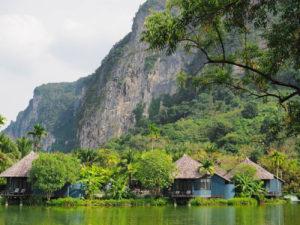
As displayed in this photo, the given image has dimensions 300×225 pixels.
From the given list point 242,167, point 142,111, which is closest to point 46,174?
point 242,167

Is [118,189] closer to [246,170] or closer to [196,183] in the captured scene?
[196,183]

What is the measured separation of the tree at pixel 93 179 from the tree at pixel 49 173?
2.51 m

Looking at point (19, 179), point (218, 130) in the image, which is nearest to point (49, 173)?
point (19, 179)

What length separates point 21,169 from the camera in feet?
189

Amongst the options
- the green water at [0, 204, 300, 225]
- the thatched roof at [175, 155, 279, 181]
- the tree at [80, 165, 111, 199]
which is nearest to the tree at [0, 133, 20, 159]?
the tree at [80, 165, 111, 199]

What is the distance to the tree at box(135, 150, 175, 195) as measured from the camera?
56.3 metres

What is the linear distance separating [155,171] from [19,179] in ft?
51.4

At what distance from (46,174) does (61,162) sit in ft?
6.94

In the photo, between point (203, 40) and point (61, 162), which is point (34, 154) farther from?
point (203, 40)

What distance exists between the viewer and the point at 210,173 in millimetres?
59625

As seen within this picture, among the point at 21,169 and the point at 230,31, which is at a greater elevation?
the point at 230,31

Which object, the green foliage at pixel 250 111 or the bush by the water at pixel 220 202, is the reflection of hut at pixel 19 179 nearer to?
the bush by the water at pixel 220 202

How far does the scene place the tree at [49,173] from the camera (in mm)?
53375

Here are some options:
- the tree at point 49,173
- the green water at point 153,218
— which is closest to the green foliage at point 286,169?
the tree at point 49,173
